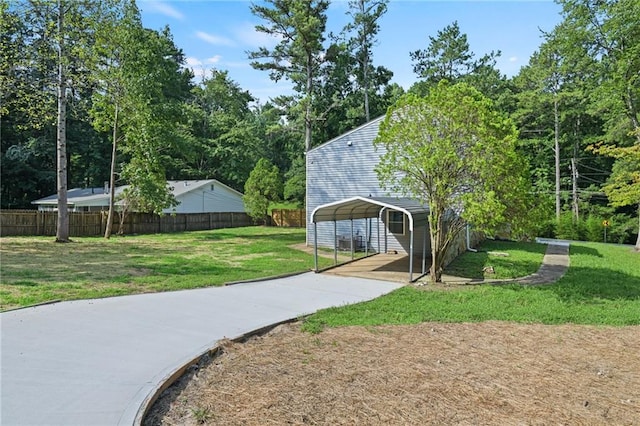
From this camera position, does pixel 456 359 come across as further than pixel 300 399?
Yes

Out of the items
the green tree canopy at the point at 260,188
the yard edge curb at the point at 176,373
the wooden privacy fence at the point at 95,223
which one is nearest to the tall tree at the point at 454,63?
the green tree canopy at the point at 260,188

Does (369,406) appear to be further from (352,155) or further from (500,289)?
(352,155)

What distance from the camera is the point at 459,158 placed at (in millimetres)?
8562

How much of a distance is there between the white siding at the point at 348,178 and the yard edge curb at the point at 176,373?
33.1 feet

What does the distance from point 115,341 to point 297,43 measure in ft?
70.5

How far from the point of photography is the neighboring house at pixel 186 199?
28625 millimetres

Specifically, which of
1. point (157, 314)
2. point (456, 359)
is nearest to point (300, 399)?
point (456, 359)

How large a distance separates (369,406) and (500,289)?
20.1 feet

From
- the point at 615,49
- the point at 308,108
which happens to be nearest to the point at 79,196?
the point at 308,108

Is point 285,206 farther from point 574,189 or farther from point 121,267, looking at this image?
point 121,267

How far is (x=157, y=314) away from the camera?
640 cm

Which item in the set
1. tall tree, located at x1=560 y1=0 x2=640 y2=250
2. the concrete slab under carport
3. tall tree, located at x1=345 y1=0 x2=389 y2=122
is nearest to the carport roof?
the concrete slab under carport

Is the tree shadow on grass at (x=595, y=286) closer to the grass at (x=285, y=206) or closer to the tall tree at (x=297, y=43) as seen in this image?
the tall tree at (x=297, y=43)

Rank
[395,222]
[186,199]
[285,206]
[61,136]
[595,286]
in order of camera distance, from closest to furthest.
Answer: [595,286] < [395,222] < [61,136] < [186,199] < [285,206]
